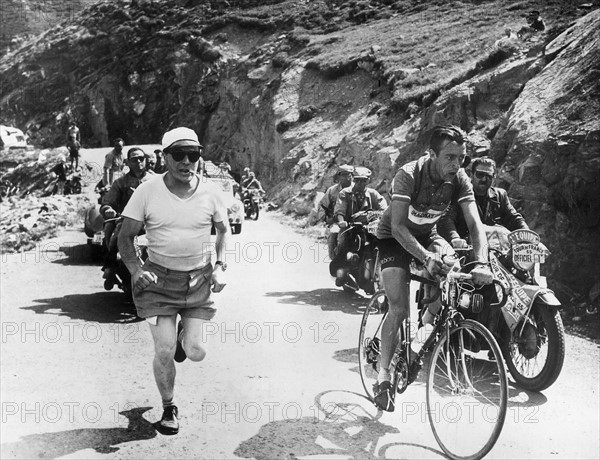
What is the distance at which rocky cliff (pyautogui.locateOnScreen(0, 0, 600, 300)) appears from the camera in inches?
398

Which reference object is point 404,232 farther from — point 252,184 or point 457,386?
point 252,184

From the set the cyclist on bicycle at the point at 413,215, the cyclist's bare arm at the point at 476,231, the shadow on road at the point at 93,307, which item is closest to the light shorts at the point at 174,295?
the cyclist on bicycle at the point at 413,215

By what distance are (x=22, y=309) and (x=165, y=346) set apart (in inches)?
202

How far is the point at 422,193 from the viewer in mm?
4945

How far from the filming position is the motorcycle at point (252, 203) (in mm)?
22156

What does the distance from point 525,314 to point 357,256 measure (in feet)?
13.7

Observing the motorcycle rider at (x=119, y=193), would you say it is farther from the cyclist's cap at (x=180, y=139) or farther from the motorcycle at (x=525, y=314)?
the motorcycle at (x=525, y=314)

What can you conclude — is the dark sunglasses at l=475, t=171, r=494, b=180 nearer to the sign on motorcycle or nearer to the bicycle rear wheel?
the sign on motorcycle

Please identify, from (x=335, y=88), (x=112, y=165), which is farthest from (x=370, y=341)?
(x=335, y=88)

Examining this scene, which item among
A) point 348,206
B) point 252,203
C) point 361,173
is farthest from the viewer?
point 252,203

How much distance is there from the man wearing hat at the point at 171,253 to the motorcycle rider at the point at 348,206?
5.33 metres

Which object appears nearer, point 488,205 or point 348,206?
point 488,205

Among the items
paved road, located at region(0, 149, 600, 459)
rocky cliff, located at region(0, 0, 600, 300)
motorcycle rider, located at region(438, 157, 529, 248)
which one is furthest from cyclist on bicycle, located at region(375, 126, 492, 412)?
rocky cliff, located at region(0, 0, 600, 300)

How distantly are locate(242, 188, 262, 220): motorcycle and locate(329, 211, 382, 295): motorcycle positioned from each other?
12260 millimetres
